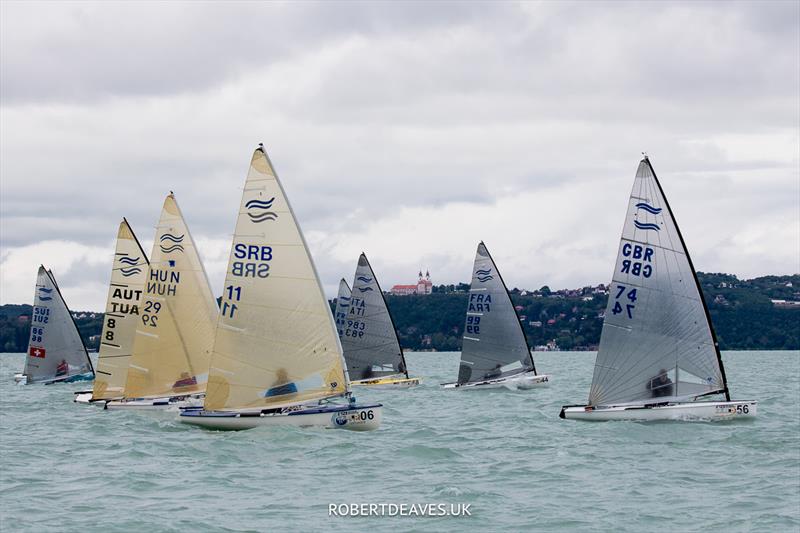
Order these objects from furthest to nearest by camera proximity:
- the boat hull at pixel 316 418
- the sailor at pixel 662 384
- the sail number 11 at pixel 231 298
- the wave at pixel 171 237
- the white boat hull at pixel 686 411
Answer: the wave at pixel 171 237, the sailor at pixel 662 384, the white boat hull at pixel 686 411, the sail number 11 at pixel 231 298, the boat hull at pixel 316 418

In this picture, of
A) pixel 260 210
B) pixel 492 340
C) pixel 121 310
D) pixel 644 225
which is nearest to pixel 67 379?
pixel 121 310

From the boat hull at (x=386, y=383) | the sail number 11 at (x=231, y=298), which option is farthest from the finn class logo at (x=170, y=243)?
the boat hull at (x=386, y=383)

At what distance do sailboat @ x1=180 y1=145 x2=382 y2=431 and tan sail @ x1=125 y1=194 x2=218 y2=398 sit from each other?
944cm

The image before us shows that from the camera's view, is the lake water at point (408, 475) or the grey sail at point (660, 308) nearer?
the lake water at point (408, 475)

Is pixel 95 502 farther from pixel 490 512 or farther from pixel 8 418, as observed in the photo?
pixel 8 418

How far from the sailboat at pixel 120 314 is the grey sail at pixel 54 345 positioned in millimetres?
23253

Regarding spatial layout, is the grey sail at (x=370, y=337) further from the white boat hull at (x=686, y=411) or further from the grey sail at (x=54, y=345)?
the white boat hull at (x=686, y=411)

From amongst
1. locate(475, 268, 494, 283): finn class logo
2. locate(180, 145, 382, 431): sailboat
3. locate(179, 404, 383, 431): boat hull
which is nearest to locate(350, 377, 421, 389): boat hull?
locate(475, 268, 494, 283): finn class logo

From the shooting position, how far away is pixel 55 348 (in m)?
75.1

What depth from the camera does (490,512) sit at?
2266cm

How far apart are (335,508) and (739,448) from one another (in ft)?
46.9

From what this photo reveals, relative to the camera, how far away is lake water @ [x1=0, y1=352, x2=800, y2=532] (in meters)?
21.9

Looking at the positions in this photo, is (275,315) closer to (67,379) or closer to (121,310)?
(121,310)

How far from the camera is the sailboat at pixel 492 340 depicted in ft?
208
